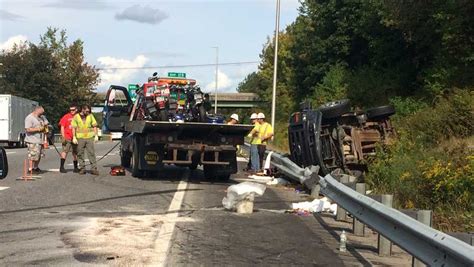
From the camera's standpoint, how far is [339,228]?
8.78 meters

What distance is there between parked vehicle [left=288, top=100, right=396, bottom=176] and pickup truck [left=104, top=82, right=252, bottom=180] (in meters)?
1.67

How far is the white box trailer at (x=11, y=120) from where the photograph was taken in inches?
1342

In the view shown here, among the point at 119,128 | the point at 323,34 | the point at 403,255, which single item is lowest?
the point at 403,255

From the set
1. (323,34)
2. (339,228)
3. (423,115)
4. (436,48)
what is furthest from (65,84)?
(339,228)

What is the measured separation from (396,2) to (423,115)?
363 inches

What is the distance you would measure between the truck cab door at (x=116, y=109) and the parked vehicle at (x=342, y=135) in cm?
611

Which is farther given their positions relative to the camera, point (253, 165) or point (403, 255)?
point (253, 165)

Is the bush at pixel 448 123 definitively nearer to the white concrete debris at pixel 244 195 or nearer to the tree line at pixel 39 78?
the white concrete debris at pixel 244 195

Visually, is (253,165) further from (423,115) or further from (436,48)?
(436,48)

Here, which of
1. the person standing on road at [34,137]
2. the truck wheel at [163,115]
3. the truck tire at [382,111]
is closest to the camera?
the truck tire at [382,111]

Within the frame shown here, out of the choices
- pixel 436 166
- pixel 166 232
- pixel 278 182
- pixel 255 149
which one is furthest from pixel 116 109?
pixel 436 166

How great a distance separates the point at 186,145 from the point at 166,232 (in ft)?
20.7

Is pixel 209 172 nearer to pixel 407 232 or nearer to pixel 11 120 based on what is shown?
pixel 407 232

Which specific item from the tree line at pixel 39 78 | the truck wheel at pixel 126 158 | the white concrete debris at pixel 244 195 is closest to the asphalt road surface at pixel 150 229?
the white concrete debris at pixel 244 195
